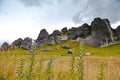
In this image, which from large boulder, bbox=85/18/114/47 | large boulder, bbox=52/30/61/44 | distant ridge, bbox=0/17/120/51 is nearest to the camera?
large boulder, bbox=85/18/114/47

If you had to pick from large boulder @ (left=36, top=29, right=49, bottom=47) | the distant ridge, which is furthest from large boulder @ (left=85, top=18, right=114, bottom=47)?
large boulder @ (left=36, top=29, right=49, bottom=47)

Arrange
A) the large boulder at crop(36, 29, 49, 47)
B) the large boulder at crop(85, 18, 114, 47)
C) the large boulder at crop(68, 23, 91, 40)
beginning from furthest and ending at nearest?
the large boulder at crop(36, 29, 49, 47), the large boulder at crop(68, 23, 91, 40), the large boulder at crop(85, 18, 114, 47)

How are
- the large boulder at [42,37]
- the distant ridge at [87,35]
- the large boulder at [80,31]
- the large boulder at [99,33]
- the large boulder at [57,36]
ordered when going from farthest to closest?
the large boulder at [42,37] < the large boulder at [80,31] < the large boulder at [57,36] < the distant ridge at [87,35] < the large boulder at [99,33]

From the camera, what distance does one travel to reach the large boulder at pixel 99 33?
99500mm

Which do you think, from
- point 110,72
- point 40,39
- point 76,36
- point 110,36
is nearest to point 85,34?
point 76,36

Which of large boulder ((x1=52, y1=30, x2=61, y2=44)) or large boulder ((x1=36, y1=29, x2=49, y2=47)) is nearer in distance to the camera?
large boulder ((x1=52, y1=30, x2=61, y2=44))

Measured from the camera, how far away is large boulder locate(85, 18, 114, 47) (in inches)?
3917

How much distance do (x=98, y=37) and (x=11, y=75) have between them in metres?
93.7

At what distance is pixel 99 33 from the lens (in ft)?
339

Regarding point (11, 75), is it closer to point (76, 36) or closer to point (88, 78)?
point (88, 78)

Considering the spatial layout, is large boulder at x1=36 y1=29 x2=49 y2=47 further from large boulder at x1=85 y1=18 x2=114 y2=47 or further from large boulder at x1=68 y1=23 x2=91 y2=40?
large boulder at x1=85 y1=18 x2=114 y2=47

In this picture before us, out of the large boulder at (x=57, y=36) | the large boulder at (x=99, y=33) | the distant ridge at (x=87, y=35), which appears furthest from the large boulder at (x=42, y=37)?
the large boulder at (x=99, y=33)

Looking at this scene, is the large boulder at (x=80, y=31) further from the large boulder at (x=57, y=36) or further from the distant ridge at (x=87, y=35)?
the large boulder at (x=57, y=36)

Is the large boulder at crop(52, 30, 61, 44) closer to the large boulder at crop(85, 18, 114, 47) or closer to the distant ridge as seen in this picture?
the distant ridge
